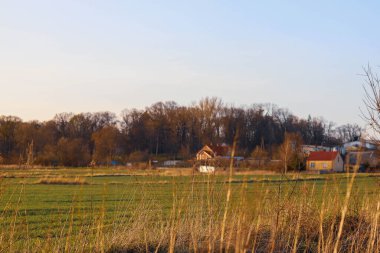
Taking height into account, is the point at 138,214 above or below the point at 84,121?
below

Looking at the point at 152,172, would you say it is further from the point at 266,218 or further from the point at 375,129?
the point at 375,129

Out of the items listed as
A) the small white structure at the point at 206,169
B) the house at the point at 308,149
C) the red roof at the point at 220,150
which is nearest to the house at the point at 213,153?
the red roof at the point at 220,150

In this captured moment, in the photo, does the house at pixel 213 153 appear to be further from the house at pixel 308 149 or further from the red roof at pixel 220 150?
the house at pixel 308 149

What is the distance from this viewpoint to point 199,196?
18.9ft

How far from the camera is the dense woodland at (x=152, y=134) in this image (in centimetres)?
857

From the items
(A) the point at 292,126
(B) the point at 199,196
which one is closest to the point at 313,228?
(B) the point at 199,196

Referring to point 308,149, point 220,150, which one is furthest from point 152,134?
point 220,150

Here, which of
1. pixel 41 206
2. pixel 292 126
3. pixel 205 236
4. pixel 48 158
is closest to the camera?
pixel 205 236

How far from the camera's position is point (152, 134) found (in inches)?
1046

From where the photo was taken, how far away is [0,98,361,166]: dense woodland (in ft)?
28.1

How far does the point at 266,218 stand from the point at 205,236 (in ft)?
5.01

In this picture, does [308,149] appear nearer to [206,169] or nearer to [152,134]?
[206,169]

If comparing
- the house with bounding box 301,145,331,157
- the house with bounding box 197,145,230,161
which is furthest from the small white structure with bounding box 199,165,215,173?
the house with bounding box 301,145,331,157

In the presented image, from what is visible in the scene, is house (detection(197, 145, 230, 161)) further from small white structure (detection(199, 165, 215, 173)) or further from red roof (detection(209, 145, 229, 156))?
small white structure (detection(199, 165, 215, 173))
